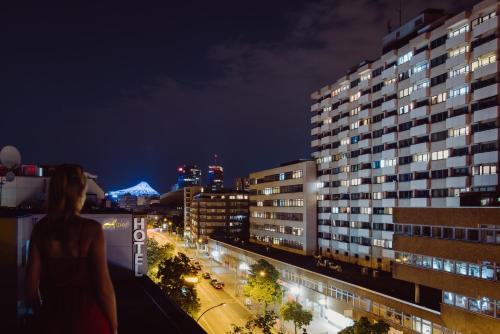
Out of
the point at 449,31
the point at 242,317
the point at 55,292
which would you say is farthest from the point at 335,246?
the point at 55,292

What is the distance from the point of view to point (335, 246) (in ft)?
288

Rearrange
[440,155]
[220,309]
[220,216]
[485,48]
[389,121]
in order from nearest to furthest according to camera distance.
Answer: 1. [485,48]
2. [440,155]
3. [220,309]
4. [389,121]
5. [220,216]

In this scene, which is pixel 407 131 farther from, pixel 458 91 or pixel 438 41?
pixel 438 41

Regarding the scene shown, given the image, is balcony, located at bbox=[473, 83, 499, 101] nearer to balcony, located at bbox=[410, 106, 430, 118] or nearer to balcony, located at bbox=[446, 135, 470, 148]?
balcony, located at bbox=[446, 135, 470, 148]

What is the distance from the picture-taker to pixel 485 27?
5559 centimetres

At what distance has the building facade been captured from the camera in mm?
34406

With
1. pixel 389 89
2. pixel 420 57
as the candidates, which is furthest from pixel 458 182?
pixel 389 89

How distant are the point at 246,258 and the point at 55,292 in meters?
91.3

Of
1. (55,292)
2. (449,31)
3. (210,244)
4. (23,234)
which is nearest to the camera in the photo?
(55,292)

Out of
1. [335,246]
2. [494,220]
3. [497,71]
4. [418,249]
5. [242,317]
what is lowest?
[242,317]

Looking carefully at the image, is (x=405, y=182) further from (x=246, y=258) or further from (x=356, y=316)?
(x=246, y=258)

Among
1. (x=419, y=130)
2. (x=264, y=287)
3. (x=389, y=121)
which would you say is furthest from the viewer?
(x=389, y=121)

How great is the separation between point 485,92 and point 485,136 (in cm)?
514

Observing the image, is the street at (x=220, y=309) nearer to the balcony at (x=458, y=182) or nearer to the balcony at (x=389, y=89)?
the balcony at (x=458, y=182)
